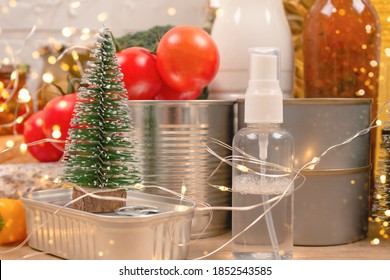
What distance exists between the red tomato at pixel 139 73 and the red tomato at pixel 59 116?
0.10 meters

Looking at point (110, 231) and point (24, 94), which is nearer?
point (110, 231)

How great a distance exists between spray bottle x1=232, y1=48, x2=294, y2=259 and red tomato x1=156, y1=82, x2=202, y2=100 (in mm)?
159

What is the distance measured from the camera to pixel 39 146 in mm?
873

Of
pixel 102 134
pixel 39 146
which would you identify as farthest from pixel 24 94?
pixel 102 134

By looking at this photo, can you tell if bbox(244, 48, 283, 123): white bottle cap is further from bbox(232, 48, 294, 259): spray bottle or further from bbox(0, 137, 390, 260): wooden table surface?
bbox(0, 137, 390, 260): wooden table surface

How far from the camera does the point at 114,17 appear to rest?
55.7 inches

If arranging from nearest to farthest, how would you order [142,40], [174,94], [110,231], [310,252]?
1. [110,231]
2. [310,252]
3. [174,94]
4. [142,40]

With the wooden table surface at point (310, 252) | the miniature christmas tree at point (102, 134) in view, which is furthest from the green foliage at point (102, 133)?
the wooden table surface at point (310, 252)

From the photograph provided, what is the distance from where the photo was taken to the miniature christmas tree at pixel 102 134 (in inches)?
23.4

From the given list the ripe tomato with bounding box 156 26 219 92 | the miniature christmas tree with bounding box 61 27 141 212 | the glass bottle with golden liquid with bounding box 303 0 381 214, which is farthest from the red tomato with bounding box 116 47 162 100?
the glass bottle with golden liquid with bounding box 303 0 381 214

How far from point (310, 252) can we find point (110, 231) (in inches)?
9.8

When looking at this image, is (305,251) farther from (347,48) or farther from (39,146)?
(39,146)

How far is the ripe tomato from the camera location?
2.37ft
